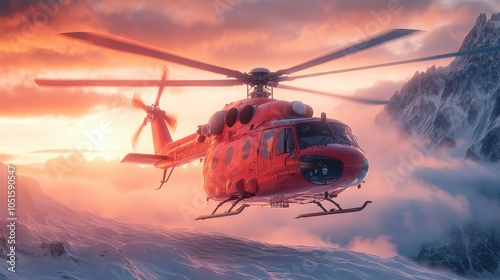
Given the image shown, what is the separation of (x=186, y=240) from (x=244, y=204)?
117988mm

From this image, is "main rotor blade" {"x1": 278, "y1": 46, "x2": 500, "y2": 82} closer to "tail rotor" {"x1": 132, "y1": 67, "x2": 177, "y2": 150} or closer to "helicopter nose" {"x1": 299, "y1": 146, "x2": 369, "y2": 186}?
"helicopter nose" {"x1": 299, "y1": 146, "x2": 369, "y2": 186}

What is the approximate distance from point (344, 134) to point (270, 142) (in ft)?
9.10

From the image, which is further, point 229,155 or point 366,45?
point 229,155

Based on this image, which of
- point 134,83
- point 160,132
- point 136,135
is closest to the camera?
point 134,83

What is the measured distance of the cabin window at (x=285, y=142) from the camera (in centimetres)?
1828

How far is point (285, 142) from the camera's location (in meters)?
18.5

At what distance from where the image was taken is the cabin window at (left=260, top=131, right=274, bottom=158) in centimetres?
1905

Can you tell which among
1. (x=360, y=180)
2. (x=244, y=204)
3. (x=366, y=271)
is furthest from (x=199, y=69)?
(x=366, y=271)

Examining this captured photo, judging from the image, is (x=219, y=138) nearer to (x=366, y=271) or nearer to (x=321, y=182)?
(x=321, y=182)

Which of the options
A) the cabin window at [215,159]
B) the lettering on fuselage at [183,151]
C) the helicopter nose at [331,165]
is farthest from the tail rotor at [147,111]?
the helicopter nose at [331,165]

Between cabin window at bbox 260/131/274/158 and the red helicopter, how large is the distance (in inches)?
1.5

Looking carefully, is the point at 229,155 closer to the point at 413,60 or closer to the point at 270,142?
the point at 270,142

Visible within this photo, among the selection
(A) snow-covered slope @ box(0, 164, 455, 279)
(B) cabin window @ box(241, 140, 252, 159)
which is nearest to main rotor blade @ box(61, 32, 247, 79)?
(B) cabin window @ box(241, 140, 252, 159)

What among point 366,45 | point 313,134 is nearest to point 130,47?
point 313,134
